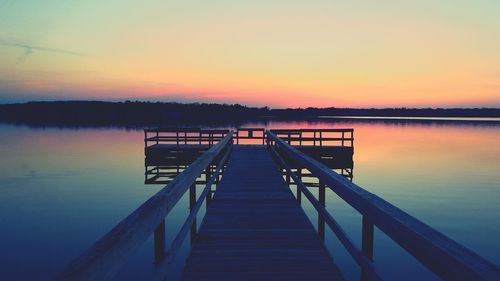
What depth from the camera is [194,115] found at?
592ft

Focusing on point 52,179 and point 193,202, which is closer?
point 193,202

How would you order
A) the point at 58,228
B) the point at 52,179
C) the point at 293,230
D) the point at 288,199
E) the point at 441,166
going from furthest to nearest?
the point at 441,166
the point at 52,179
the point at 58,228
the point at 288,199
the point at 293,230

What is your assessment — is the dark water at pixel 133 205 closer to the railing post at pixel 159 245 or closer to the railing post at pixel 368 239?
the railing post at pixel 159 245

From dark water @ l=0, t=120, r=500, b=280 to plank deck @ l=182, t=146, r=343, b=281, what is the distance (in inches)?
162

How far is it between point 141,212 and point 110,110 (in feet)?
648

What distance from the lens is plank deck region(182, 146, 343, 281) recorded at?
3.60m

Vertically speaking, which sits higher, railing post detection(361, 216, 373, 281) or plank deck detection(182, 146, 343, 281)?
railing post detection(361, 216, 373, 281)

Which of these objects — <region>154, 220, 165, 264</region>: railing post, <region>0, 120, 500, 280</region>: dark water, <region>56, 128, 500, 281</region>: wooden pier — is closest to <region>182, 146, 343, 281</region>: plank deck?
<region>56, 128, 500, 281</region>: wooden pier

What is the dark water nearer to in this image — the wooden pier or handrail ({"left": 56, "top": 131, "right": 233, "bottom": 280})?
the wooden pier

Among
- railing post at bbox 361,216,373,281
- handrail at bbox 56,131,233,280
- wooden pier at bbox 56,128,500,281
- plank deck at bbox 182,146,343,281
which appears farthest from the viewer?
plank deck at bbox 182,146,343,281

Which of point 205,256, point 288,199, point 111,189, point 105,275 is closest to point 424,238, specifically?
point 105,275

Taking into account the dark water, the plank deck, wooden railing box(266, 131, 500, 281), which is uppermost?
wooden railing box(266, 131, 500, 281)

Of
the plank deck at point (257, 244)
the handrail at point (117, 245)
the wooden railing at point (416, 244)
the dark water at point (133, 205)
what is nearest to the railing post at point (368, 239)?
the wooden railing at point (416, 244)

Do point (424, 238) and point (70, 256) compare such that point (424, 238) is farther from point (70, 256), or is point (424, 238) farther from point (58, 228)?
point (58, 228)
